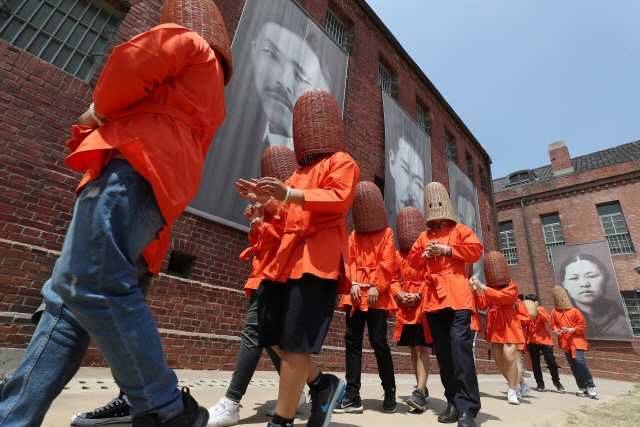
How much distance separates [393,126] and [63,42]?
26.8ft

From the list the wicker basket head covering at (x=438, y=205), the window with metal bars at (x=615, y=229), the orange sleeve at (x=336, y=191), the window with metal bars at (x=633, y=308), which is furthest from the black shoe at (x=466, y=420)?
the window with metal bars at (x=615, y=229)

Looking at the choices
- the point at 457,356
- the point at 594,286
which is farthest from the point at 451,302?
the point at 594,286

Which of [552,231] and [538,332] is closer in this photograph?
[538,332]

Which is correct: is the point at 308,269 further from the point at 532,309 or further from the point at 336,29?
the point at 336,29

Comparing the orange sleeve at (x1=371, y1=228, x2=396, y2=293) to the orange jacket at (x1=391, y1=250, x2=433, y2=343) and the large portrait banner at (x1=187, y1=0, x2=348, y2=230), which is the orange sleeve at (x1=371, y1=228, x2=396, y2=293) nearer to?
the orange jacket at (x1=391, y1=250, x2=433, y2=343)

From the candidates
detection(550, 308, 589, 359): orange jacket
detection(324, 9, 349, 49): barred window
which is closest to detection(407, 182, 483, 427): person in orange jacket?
detection(550, 308, 589, 359): orange jacket

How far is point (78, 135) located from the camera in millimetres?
1395

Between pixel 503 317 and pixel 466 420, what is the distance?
2.95 m

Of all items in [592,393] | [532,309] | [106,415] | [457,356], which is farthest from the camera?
[532,309]

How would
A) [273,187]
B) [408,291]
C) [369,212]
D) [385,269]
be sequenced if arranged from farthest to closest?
[408,291] → [369,212] → [385,269] → [273,187]

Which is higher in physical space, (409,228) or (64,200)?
(409,228)

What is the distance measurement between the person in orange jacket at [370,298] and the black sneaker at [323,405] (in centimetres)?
116

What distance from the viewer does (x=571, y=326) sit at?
25.0 ft

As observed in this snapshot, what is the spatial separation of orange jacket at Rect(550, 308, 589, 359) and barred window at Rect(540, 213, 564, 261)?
14.8m
